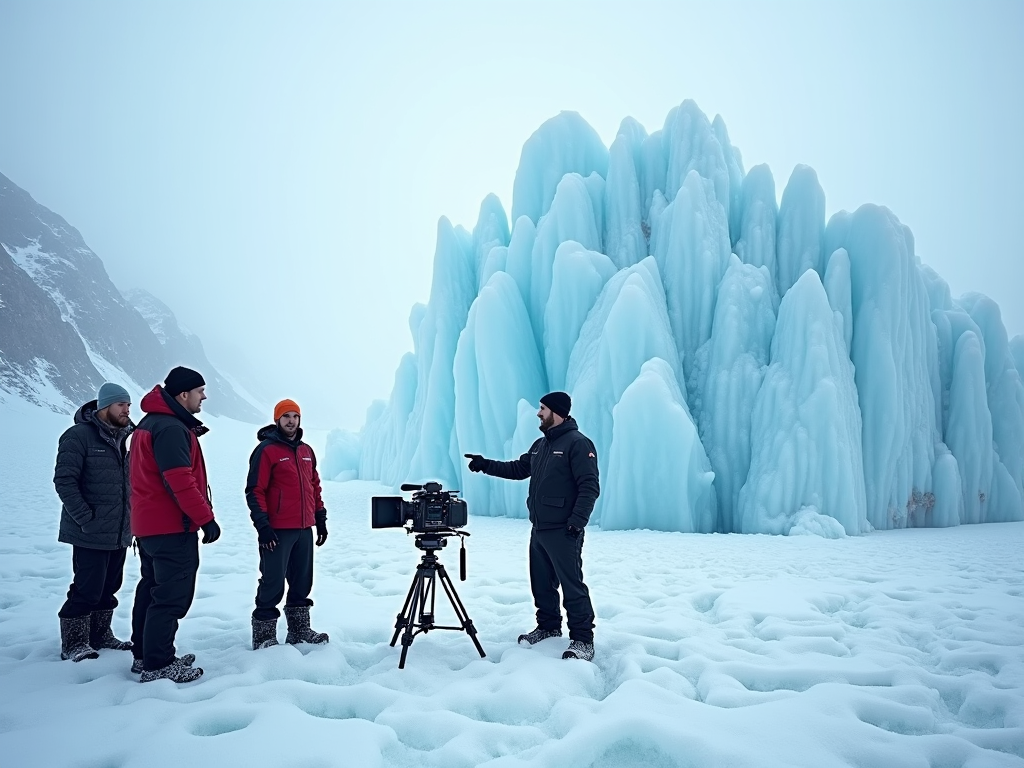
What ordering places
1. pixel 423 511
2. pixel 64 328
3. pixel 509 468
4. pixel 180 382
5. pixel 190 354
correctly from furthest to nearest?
pixel 190 354 < pixel 64 328 < pixel 509 468 < pixel 423 511 < pixel 180 382

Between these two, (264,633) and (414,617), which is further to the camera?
(264,633)

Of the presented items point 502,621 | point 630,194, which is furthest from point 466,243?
point 502,621

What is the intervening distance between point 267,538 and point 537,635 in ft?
7.99

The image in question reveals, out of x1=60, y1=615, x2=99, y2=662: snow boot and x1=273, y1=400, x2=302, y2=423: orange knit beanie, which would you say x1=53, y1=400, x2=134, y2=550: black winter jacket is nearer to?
x1=60, y1=615, x2=99, y2=662: snow boot

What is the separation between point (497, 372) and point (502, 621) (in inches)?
398

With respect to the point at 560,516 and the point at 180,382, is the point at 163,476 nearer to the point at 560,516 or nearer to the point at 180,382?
the point at 180,382

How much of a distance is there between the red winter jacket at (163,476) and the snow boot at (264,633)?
1.09 m

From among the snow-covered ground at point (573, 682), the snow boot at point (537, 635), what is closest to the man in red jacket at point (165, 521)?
the snow-covered ground at point (573, 682)

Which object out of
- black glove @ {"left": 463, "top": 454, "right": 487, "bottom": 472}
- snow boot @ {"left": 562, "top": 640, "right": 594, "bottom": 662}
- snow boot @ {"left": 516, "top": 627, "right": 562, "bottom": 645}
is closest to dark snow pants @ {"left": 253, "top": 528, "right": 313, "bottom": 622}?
black glove @ {"left": 463, "top": 454, "right": 487, "bottom": 472}

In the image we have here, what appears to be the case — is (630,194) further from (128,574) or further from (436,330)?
(128,574)

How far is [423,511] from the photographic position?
4762 millimetres

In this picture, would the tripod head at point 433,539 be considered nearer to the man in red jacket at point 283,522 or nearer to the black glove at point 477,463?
the black glove at point 477,463

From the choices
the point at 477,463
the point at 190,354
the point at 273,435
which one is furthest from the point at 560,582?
the point at 190,354

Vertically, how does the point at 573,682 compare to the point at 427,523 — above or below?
below
